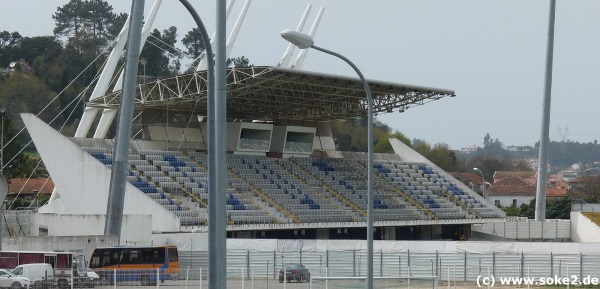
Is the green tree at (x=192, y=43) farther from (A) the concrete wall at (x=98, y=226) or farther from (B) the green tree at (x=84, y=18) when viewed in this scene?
(A) the concrete wall at (x=98, y=226)

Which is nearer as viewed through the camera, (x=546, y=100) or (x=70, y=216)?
(x=70, y=216)

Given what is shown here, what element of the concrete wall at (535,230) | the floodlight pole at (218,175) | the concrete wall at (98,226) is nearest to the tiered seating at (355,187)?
the concrete wall at (535,230)

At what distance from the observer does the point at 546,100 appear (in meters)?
65.6

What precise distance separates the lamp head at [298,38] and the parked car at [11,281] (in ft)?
56.2

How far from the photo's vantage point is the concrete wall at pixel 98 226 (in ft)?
166

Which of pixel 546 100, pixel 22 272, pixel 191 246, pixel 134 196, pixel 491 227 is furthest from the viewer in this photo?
pixel 491 227

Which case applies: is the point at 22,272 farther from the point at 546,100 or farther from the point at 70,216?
the point at 546,100

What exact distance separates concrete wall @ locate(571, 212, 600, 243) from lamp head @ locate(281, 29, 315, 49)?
4985 cm

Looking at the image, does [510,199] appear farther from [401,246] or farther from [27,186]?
[401,246]

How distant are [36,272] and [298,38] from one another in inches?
724

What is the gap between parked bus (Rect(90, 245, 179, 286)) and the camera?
126 feet

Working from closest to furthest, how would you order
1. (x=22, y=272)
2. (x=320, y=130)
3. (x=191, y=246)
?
(x=22, y=272) < (x=191, y=246) < (x=320, y=130)

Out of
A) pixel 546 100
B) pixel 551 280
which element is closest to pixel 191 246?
pixel 551 280

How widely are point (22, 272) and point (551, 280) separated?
726 inches
